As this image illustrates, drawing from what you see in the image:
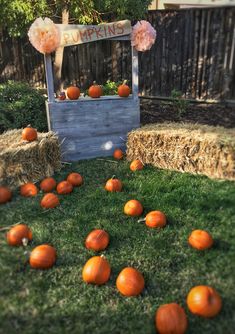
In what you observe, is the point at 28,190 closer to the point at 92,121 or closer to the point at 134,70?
the point at 92,121

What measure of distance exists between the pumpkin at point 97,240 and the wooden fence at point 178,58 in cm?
710

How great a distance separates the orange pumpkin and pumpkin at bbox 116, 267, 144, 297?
0.97 metres

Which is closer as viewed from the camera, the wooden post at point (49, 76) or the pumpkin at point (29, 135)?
the pumpkin at point (29, 135)

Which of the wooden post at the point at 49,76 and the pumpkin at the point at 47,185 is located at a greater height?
the wooden post at the point at 49,76

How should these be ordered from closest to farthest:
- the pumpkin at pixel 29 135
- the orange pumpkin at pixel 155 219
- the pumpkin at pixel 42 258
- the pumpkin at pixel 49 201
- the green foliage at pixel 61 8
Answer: the pumpkin at pixel 42 258 < the orange pumpkin at pixel 155 219 < the pumpkin at pixel 49 201 < the pumpkin at pixel 29 135 < the green foliage at pixel 61 8

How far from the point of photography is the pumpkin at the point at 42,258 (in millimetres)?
3297

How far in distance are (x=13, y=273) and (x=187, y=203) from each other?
240 cm

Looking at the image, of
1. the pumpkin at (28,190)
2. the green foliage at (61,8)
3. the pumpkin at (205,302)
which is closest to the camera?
the pumpkin at (205,302)

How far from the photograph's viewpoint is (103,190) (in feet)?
16.3

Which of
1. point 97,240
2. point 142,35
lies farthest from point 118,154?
point 97,240


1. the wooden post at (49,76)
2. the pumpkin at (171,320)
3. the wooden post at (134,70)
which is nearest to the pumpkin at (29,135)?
the wooden post at (49,76)

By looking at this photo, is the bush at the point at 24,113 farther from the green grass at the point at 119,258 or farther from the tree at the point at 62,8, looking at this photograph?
the green grass at the point at 119,258

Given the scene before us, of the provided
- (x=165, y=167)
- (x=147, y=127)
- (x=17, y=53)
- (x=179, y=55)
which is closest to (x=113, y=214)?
(x=165, y=167)

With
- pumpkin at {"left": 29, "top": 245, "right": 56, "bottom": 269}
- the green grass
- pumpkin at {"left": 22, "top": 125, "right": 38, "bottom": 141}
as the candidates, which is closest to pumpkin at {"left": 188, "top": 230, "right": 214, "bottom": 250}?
the green grass
